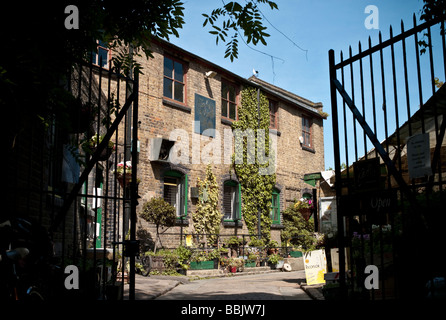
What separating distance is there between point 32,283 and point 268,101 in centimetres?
1598

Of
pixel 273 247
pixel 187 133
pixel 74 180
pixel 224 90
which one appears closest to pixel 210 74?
pixel 224 90

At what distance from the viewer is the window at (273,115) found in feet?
61.0

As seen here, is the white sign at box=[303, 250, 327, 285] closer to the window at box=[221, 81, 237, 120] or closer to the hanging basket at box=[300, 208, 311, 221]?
the window at box=[221, 81, 237, 120]

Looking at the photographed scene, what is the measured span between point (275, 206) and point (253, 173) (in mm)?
2144

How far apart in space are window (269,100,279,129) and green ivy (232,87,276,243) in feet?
1.79

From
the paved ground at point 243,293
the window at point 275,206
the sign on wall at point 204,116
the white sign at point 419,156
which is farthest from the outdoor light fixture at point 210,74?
the white sign at point 419,156

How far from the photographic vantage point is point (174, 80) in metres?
14.6

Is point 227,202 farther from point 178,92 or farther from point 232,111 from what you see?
point 178,92

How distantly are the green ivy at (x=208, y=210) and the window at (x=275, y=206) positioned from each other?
3514mm

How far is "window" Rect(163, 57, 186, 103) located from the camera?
14.4 m

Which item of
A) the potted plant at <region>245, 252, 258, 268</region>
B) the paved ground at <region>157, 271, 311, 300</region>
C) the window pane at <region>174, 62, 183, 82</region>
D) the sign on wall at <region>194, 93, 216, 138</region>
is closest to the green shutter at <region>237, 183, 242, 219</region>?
the potted plant at <region>245, 252, 258, 268</region>

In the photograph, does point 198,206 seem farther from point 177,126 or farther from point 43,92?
point 43,92

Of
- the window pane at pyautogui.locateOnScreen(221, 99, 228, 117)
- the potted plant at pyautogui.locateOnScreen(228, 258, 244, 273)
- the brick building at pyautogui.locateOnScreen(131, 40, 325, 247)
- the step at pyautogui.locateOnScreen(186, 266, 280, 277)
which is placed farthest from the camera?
the window pane at pyautogui.locateOnScreen(221, 99, 228, 117)

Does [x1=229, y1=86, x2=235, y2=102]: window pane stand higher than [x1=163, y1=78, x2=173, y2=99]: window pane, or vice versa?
[x1=229, y1=86, x2=235, y2=102]: window pane
